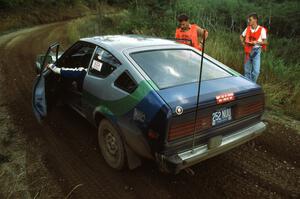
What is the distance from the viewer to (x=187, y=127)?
2787mm

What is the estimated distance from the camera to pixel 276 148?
4.05 meters

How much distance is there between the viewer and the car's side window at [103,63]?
3.48 m

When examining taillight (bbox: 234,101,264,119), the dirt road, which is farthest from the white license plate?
the dirt road

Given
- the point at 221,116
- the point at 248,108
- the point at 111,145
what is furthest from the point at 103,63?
the point at 248,108

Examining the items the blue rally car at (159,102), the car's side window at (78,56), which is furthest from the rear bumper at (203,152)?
the car's side window at (78,56)

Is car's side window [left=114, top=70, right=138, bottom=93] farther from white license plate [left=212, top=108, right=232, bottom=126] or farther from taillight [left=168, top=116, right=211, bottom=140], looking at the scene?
white license plate [left=212, top=108, right=232, bottom=126]

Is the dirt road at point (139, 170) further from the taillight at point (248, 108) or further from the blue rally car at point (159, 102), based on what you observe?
the taillight at point (248, 108)

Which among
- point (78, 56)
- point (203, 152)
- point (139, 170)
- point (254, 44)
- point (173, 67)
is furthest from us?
point (254, 44)

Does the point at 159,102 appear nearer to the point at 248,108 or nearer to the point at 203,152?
the point at 203,152

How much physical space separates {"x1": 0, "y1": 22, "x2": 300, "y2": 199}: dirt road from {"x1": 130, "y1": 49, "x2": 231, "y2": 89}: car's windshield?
1186 millimetres

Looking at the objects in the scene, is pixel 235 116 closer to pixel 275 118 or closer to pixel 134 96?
pixel 134 96

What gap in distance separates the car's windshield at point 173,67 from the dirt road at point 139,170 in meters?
1.19

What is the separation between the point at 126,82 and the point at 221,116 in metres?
1.15

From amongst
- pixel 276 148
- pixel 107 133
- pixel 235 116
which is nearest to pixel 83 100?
pixel 107 133
